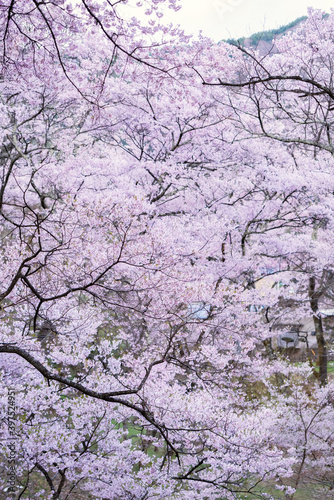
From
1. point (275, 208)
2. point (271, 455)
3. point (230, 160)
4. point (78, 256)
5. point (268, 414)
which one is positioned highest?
point (230, 160)

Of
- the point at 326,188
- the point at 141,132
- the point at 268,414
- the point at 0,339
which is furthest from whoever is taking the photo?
the point at 141,132

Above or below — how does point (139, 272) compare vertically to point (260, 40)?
below

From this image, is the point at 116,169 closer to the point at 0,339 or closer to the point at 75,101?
the point at 75,101

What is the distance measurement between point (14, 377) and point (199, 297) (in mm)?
2829

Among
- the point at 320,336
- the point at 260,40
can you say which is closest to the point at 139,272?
the point at 260,40

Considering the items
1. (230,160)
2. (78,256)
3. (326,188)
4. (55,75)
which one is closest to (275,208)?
(326,188)

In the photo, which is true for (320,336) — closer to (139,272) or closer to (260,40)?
(260,40)

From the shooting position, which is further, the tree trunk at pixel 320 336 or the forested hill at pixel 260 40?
the tree trunk at pixel 320 336

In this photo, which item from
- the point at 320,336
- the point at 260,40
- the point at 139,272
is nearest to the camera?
the point at 139,272

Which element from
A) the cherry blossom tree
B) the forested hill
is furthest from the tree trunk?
the forested hill

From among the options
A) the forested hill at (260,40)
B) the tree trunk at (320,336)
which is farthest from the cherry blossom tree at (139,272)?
the tree trunk at (320,336)

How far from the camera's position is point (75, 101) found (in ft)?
36.7

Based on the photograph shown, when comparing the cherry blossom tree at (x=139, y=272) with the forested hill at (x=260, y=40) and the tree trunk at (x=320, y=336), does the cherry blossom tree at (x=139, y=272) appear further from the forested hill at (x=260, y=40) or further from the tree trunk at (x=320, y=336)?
the tree trunk at (x=320, y=336)

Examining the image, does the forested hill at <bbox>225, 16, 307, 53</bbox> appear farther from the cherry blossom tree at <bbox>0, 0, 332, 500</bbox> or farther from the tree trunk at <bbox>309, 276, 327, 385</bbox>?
the tree trunk at <bbox>309, 276, 327, 385</bbox>
